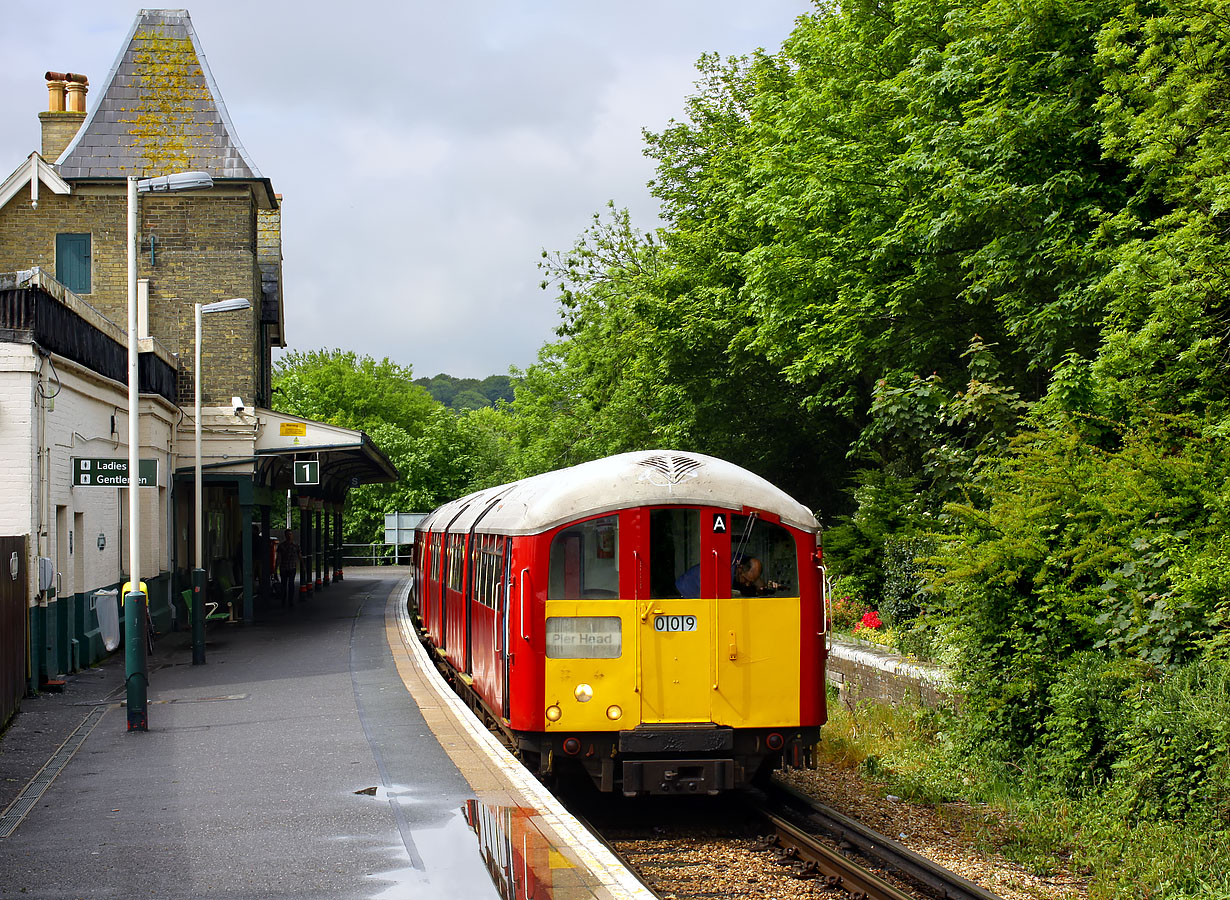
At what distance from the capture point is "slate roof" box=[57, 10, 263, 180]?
2758 centimetres

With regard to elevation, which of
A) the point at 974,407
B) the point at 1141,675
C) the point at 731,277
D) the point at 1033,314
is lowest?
the point at 1141,675

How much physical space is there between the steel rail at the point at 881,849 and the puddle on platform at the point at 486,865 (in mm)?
2500

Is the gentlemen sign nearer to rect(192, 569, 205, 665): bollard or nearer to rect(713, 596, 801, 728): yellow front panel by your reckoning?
rect(192, 569, 205, 665): bollard

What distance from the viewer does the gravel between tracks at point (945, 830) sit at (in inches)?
323

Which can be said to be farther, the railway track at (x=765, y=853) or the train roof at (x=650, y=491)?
the train roof at (x=650, y=491)

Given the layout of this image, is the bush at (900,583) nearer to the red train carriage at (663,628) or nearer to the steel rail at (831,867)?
the red train carriage at (663,628)

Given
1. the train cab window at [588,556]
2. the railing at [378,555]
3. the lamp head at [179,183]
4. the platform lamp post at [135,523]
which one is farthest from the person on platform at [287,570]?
the railing at [378,555]

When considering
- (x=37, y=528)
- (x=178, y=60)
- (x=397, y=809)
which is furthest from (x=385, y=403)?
(x=397, y=809)

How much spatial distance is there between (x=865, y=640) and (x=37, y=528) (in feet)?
34.5

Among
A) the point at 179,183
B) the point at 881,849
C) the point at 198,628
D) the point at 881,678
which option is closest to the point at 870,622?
the point at 881,678

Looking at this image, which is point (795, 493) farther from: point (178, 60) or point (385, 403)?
point (385, 403)

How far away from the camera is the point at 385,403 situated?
89625 millimetres

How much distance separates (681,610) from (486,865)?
291cm

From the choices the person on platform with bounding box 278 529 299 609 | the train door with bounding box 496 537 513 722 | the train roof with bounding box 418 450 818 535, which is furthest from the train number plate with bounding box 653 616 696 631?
the person on platform with bounding box 278 529 299 609
